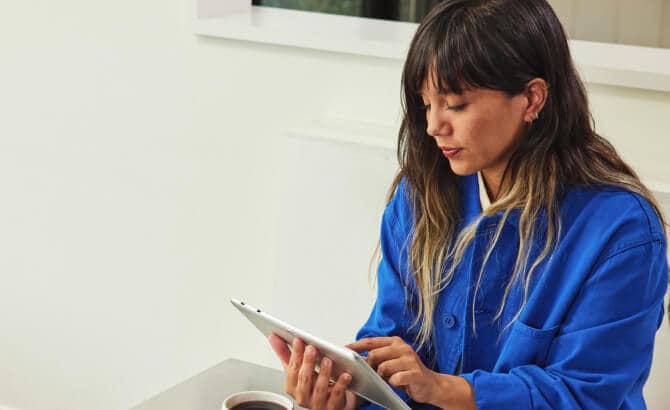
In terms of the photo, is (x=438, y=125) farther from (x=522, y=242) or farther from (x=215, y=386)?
(x=215, y=386)

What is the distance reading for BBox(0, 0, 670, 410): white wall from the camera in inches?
78.9

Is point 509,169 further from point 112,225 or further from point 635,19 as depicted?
point 635,19

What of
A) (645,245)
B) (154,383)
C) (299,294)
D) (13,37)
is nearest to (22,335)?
(154,383)

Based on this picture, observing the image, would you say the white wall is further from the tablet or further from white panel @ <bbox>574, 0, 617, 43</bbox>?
white panel @ <bbox>574, 0, 617, 43</bbox>

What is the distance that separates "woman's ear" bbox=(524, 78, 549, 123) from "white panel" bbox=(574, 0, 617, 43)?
1.56 meters

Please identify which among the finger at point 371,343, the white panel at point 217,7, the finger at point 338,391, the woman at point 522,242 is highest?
the white panel at point 217,7

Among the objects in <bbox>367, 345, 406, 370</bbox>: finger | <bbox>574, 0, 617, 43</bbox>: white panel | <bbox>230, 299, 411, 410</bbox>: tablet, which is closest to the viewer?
<bbox>230, 299, 411, 410</bbox>: tablet

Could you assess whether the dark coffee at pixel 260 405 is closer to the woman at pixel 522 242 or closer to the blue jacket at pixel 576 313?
the woman at pixel 522 242

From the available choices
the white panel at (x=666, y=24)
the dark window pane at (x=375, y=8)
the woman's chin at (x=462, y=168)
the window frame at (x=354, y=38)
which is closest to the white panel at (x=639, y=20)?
the white panel at (x=666, y=24)

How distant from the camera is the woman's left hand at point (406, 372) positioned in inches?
49.5

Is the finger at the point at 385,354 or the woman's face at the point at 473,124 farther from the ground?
the woman's face at the point at 473,124

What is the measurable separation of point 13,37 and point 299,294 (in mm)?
822

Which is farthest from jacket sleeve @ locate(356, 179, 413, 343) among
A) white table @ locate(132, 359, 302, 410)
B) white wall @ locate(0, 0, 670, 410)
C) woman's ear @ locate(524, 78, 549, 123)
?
white wall @ locate(0, 0, 670, 410)

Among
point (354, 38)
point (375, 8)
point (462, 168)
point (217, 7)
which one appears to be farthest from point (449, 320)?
point (375, 8)
